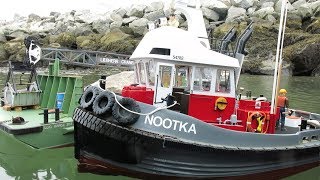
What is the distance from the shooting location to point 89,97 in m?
9.27

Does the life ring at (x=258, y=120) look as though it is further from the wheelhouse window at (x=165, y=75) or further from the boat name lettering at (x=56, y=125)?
the boat name lettering at (x=56, y=125)

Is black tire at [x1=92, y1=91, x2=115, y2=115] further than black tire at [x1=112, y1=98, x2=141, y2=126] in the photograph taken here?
Yes

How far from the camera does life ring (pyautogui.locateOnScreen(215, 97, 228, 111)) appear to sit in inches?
357

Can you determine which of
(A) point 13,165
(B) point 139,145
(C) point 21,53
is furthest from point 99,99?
(C) point 21,53

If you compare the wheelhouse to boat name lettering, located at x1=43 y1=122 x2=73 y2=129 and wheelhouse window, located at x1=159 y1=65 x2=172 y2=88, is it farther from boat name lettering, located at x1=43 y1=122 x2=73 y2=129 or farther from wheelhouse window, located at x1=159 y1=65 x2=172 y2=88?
boat name lettering, located at x1=43 y1=122 x2=73 y2=129

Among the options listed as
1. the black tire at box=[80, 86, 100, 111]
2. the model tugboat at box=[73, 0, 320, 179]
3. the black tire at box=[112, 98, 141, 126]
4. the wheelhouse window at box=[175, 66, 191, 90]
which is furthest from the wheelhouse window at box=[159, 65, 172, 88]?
the black tire at box=[80, 86, 100, 111]

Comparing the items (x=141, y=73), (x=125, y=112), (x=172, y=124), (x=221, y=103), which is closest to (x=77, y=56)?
(x=141, y=73)

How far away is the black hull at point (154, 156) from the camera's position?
8.04 meters

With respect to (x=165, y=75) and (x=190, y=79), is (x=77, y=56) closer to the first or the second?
(x=165, y=75)

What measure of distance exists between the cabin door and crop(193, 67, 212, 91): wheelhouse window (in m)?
0.56

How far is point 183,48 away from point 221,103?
1.51 metres

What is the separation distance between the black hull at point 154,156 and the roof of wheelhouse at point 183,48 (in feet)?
6.30

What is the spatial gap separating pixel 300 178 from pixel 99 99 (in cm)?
508

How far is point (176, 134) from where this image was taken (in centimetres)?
816
